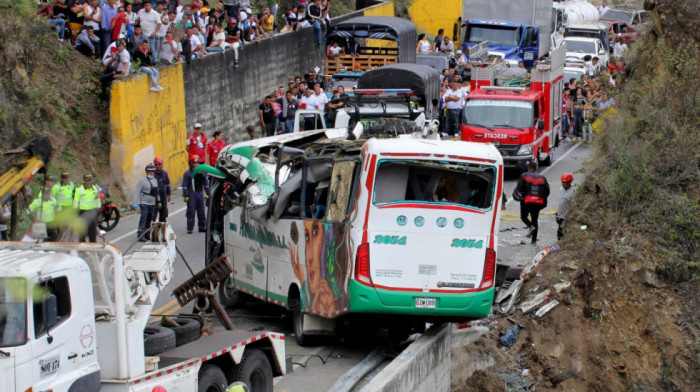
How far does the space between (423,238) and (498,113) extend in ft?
52.2

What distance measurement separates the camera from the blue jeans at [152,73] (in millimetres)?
26500

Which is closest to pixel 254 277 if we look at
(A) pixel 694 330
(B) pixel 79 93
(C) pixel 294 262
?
(C) pixel 294 262

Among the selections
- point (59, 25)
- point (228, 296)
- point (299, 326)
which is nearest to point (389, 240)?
point (299, 326)

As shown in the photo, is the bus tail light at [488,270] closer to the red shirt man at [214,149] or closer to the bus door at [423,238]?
the bus door at [423,238]

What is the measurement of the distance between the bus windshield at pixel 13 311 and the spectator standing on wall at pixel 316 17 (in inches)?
1183

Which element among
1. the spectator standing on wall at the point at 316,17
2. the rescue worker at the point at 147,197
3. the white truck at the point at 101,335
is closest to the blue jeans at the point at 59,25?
the rescue worker at the point at 147,197

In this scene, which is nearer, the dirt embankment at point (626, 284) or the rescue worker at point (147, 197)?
the dirt embankment at point (626, 284)

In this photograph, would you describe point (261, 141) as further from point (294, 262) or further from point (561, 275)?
point (561, 275)

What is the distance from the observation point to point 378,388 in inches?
468

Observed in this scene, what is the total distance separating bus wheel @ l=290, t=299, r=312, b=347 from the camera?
14.6 m

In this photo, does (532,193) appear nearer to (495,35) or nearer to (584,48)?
(495,35)

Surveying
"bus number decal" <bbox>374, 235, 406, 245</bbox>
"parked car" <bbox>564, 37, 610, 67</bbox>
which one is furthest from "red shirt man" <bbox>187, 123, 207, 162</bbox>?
"parked car" <bbox>564, 37, 610, 67</bbox>

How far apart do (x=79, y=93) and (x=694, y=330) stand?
49.6 feet

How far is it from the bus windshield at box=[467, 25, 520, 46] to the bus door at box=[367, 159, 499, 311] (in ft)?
105
